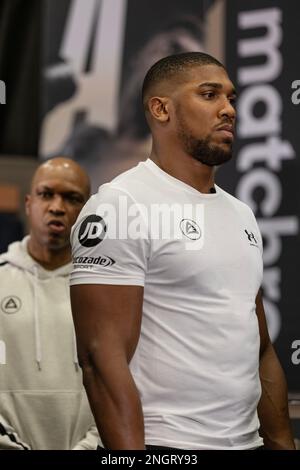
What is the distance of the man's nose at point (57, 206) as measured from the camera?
295 cm

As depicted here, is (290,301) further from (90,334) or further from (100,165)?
(90,334)

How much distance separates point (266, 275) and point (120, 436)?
1621 millimetres

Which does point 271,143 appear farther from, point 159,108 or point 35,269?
point 159,108

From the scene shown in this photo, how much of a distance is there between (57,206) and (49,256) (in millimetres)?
174

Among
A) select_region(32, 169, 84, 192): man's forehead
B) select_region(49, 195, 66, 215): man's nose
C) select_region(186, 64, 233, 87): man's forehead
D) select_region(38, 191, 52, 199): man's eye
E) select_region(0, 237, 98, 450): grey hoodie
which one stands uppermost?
select_region(186, 64, 233, 87): man's forehead

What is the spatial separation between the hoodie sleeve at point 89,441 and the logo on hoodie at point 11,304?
0.47 m

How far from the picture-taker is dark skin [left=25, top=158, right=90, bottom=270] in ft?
9.67

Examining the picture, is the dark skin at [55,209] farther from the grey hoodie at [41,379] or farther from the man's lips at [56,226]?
the grey hoodie at [41,379]

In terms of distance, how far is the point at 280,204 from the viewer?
11.2ft

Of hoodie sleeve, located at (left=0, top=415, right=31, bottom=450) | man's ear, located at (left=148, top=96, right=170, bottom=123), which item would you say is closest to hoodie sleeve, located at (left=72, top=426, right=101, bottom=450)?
hoodie sleeve, located at (left=0, top=415, right=31, bottom=450)

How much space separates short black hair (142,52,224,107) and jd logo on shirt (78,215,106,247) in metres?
0.47

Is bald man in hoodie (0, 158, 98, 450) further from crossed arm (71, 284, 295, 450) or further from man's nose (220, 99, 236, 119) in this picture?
man's nose (220, 99, 236, 119)

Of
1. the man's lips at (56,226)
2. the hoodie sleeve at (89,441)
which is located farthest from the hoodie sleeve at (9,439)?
the man's lips at (56,226)
